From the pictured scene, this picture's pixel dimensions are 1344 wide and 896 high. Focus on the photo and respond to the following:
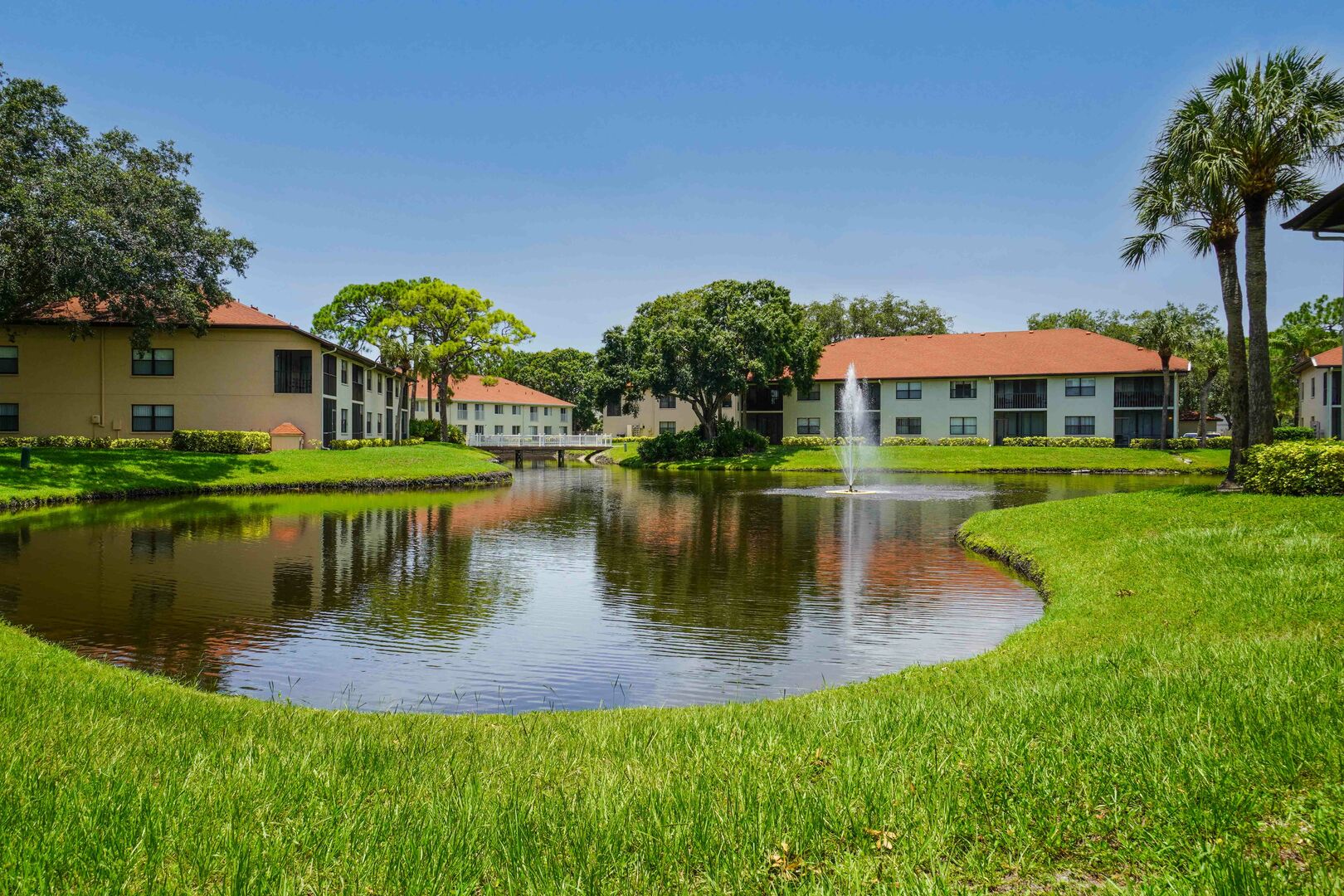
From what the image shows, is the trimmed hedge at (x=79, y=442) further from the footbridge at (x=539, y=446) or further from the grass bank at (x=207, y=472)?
the footbridge at (x=539, y=446)

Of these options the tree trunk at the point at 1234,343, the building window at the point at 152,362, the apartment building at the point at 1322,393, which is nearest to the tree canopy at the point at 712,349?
the building window at the point at 152,362

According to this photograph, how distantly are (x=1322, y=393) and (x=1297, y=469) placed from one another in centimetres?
4687

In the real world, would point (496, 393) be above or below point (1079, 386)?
above

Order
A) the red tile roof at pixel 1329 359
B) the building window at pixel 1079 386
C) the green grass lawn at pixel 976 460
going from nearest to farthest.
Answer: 1. the green grass lawn at pixel 976 460
2. the red tile roof at pixel 1329 359
3. the building window at pixel 1079 386

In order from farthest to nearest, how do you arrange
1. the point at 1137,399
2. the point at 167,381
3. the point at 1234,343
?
1. the point at 1137,399
2. the point at 167,381
3. the point at 1234,343

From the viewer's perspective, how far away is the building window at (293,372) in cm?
4609

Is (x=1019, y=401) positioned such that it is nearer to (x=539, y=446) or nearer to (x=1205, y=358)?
(x=1205, y=358)

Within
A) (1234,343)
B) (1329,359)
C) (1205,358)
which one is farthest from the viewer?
(1205,358)

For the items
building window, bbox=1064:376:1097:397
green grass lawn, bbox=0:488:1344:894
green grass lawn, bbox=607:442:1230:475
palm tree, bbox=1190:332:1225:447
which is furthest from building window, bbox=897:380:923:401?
green grass lawn, bbox=0:488:1344:894

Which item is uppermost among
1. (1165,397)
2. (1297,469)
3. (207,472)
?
(1165,397)

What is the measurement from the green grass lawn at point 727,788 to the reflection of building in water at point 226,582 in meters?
3.57

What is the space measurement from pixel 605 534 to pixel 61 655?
46.3ft

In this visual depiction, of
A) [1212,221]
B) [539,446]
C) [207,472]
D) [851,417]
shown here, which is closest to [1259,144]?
[1212,221]

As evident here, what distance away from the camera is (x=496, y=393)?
9225 centimetres
